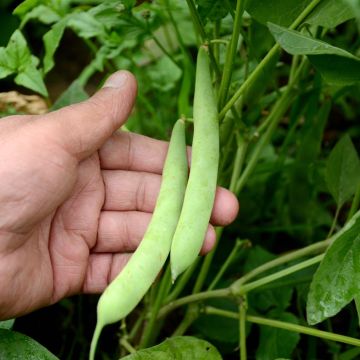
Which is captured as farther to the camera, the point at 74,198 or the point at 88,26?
the point at 88,26

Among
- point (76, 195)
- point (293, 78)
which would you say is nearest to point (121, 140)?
point (76, 195)

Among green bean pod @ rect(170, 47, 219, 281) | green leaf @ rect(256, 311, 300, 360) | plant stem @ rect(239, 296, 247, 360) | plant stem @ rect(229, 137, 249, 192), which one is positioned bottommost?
green leaf @ rect(256, 311, 300, 360)

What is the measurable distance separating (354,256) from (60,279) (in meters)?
0.66

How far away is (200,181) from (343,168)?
54cm

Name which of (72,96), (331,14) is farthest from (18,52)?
(331,14)

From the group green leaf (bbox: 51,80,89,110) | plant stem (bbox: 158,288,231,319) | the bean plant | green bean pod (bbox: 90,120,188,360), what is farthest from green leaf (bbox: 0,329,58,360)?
green leaf (bbox: 51,80,89,110)

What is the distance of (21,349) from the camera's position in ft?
3.78

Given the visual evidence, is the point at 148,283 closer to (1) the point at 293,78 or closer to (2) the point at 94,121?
(2) the point at 94,121

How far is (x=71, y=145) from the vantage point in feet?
4.22

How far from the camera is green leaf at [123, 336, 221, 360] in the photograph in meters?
1.15

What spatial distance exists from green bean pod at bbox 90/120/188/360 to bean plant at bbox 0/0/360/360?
5.1 inches

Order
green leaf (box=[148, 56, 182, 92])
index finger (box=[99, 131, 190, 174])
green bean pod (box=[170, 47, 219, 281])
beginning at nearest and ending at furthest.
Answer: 1. green bean pod (box=[170, 47, 219, 281])
2. index finger (box=[99, 131, 190, 174])
3. green leaf (box=[148, 56, 182, 92])

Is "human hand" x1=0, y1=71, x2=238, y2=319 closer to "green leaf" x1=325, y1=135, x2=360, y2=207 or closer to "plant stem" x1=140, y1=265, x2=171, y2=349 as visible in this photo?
"plant stem" x1=140, y1=265, x2=171, y2=349

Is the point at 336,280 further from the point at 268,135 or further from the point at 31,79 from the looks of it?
the point at 31,79
